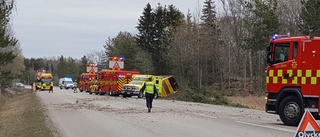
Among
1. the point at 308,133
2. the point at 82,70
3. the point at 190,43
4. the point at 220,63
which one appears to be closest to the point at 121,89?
the point at 190,43

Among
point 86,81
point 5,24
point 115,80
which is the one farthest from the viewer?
point 86,81

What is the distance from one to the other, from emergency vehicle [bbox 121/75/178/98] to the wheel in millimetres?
26817

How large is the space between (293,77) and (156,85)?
28419 mm

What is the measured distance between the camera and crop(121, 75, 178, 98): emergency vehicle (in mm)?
43553

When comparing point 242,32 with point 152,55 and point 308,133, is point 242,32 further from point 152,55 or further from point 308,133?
point 308,133

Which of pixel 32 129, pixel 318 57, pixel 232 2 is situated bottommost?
pixel 32 129

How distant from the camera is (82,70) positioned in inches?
5768

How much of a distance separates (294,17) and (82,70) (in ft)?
317

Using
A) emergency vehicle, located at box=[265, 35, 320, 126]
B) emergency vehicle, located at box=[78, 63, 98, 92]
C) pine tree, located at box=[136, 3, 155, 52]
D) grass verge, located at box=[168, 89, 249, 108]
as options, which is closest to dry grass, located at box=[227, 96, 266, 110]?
grass verge, located at box=[168, 89, 249, 108]

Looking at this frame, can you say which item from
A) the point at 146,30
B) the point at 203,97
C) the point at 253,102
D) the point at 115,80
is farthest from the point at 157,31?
the point at 253,102

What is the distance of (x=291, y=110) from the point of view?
52.8ft

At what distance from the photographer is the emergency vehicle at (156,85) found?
1715 inches

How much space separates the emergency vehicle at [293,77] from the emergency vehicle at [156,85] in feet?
86.5

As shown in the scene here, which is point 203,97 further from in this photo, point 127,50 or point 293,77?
point 127,50
